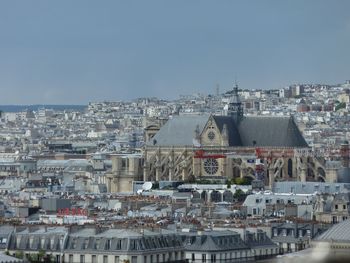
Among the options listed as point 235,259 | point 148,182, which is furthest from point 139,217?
point 148,182

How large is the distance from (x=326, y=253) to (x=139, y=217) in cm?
4059

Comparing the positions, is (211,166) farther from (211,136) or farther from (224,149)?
(211,136)

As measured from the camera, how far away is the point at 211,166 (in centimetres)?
10462

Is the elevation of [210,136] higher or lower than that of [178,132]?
lower

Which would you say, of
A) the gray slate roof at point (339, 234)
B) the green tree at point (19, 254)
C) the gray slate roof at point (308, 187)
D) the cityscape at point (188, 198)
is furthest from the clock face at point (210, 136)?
the gray slate roof at point (339, 234)

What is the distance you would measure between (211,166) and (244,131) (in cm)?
274

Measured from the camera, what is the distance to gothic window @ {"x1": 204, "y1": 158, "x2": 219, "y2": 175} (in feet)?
343

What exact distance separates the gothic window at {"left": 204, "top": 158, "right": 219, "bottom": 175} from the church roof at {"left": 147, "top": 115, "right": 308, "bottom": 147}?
1.33m

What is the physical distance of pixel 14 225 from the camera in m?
57.6

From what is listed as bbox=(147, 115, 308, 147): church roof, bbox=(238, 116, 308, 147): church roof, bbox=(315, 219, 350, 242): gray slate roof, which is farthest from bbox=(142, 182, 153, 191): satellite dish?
bbox=(315, 219, 350, 242): gray slate roof

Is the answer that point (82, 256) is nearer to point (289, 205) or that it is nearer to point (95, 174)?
point (289, 205)

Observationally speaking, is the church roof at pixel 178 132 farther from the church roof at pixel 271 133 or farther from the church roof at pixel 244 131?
the church roof at pixel 271 133

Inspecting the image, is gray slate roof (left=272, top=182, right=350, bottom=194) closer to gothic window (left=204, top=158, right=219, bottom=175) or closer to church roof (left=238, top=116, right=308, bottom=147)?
church roof (left=238, top=116, right=308, bottom=147)

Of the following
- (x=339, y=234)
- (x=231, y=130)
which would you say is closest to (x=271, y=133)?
(x=231, y=130)
